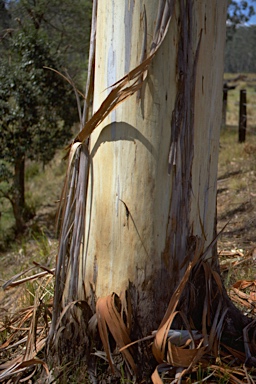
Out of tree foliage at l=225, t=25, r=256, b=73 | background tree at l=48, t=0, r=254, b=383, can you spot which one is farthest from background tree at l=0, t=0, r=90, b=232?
tree foliage at l=225, t=25, r=256, b=73

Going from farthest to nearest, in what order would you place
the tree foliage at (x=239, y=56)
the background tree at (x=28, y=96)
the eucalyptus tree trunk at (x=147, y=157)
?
the tree foliage at (x=239, y=56), the background tree at (x=28, y=96), the eucalyptus tree trunk at (x=147, y=157)

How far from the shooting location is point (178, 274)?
2.04 m

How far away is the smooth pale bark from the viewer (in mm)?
1877

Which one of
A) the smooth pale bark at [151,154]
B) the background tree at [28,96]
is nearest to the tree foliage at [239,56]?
the background tree at [28,96]

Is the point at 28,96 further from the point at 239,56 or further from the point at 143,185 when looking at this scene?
the point at 239,56

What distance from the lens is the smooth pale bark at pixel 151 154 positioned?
1877mm

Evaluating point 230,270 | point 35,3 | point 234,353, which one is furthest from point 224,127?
point 234,353

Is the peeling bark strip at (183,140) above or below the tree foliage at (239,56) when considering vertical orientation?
below

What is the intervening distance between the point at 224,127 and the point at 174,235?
1076 cm

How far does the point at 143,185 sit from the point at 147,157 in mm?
A: 110

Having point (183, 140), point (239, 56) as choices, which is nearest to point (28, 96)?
point (183, 140)

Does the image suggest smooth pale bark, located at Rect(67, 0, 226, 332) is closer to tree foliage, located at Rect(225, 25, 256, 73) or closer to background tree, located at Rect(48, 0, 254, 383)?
background tree, located at Rect(48, 0, 254, 383)

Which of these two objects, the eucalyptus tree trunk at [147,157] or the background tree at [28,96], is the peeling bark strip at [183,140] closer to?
the eucalyptus tree trunk at [147,157]

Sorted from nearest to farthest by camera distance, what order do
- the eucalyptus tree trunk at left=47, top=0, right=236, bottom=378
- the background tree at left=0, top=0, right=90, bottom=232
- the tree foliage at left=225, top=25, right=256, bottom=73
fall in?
the eucalyptus tree trunk at left=47, top=0, right=236, bottom=378
the background tree at left=0, top=0, right=90, bottom=232
the tree foliage at left=225, top=25, right=256, bottom=73
